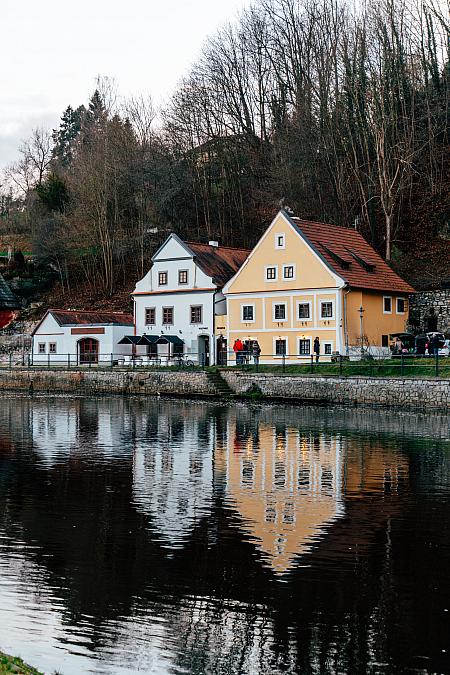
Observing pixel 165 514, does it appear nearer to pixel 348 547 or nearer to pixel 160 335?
pixel 348 547

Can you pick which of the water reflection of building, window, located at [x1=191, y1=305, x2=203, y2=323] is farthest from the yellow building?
the water reflection of building

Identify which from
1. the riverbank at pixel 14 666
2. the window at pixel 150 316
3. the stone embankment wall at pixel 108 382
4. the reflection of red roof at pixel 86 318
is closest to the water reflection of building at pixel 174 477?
the riverbank at pixel 14 666

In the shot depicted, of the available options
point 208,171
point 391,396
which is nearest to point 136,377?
point 391,396

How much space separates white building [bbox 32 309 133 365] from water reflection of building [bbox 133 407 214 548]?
26919 mm

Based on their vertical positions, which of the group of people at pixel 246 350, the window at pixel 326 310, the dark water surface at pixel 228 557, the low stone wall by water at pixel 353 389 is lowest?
the dark water surface at pixel 228 557

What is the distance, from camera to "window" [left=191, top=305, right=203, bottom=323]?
60.5 metres

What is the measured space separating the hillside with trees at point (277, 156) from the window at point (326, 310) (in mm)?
8800

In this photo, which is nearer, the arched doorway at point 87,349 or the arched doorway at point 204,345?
the arched doorway at point 204,345

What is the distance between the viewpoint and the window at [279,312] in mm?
55469

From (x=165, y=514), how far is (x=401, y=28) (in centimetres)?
5292

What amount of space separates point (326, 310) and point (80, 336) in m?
19.5

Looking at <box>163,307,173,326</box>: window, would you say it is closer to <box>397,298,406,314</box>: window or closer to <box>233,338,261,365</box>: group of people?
<box>233,338,261,365</box>: group of people

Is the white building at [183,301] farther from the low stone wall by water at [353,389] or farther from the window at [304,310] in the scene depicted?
the low stone wall by water at [353,389]

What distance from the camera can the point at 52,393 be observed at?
58.5 meters
